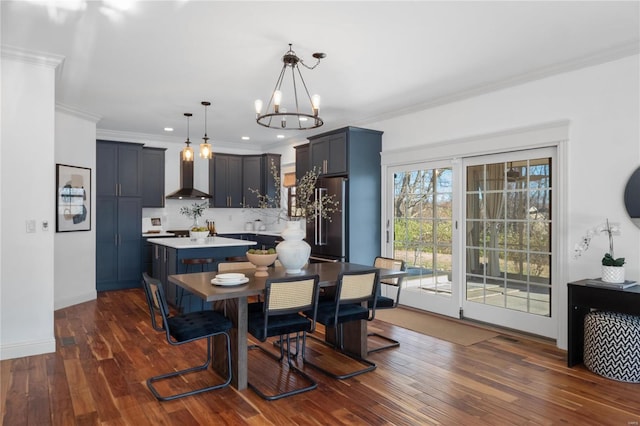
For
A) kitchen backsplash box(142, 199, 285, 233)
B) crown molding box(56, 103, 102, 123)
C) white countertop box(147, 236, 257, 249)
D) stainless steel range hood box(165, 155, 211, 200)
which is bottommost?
white countertop box(147, 236, 257, 249)

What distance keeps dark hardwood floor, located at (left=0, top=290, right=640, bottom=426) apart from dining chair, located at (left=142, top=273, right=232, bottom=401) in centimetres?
9

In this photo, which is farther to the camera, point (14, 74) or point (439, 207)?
point (439, 207)

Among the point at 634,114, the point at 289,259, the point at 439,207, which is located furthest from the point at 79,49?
the point at 634,114

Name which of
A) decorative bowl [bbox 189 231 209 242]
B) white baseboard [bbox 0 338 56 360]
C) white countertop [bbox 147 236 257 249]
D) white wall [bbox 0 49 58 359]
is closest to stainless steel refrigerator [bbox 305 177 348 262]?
white countertop [bbox 147 236 257 249]

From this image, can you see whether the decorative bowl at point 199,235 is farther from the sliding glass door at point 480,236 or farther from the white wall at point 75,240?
the sliding glass door at point 480,236

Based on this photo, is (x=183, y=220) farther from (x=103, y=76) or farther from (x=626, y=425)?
(x=626, y=425)

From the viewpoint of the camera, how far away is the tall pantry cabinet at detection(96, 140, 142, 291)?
6543 mm

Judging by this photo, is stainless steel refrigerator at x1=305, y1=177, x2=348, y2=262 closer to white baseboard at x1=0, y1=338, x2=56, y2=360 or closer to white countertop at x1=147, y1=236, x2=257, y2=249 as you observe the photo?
white countertop at x1=147, y1=236, x2=257, y2=249

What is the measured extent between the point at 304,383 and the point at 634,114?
3.48 metres

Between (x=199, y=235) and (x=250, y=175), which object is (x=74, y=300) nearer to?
(x=199, y=235)

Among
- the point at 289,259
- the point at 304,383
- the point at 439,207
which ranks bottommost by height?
the point at 304,383

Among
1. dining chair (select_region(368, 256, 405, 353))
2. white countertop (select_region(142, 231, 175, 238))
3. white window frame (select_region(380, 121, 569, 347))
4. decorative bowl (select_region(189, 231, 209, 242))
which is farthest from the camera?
white countertop (select_region(142, 231, 175, 238))

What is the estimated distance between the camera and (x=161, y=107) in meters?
5.50

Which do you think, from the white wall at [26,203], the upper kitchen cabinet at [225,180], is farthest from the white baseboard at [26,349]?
the upper kitchen cabinet at [225,180]
